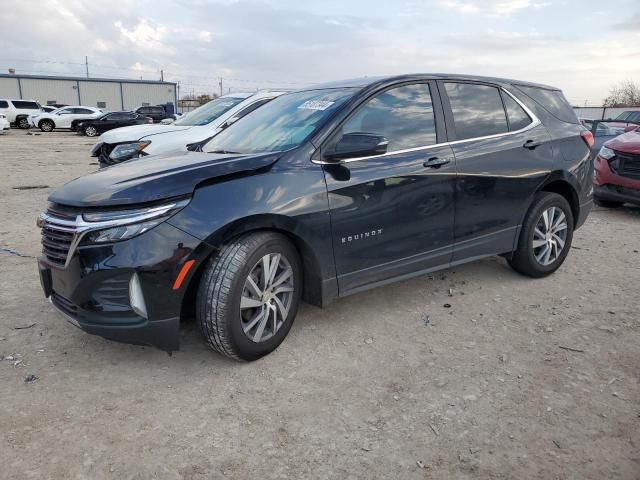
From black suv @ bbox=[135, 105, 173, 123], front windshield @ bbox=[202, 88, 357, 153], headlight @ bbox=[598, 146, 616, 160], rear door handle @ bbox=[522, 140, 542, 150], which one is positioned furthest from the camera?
black suv @ bbox=[135, 105, 173, 123]

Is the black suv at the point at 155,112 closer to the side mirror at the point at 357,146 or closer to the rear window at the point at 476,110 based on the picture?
the rear window at the point at 476,110

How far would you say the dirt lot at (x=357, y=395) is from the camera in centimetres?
233

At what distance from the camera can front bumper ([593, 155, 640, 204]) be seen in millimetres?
7371

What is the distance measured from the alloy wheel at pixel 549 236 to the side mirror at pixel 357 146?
210 centimetres

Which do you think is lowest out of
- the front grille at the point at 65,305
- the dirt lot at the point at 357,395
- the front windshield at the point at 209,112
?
the dirt lot at the point at 357,395

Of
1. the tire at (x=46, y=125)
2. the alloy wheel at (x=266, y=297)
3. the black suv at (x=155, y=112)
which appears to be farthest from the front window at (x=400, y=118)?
the black suv at (x=155, y=112)

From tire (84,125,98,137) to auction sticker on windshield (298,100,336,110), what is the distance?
27.8 m

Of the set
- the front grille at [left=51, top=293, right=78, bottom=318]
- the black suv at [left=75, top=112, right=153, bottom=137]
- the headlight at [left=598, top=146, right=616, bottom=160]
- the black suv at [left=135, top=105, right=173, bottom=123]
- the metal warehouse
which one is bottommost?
the front grille at [left=51, top=293, right=78, bottom=318]

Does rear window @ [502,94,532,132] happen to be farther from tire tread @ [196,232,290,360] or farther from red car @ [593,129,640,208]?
red car @ [593,129,640,208]

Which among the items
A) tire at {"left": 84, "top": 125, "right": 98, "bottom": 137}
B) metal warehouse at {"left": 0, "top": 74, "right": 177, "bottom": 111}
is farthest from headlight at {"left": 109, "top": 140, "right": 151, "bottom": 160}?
metal warehouse at {"left": 0, "top": 74, "right": 177, "bottom": 111}

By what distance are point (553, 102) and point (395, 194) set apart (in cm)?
234

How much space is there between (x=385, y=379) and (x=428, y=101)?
211 centimetres

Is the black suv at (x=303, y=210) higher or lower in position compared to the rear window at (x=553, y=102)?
lower

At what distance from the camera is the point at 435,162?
3.75 meters
